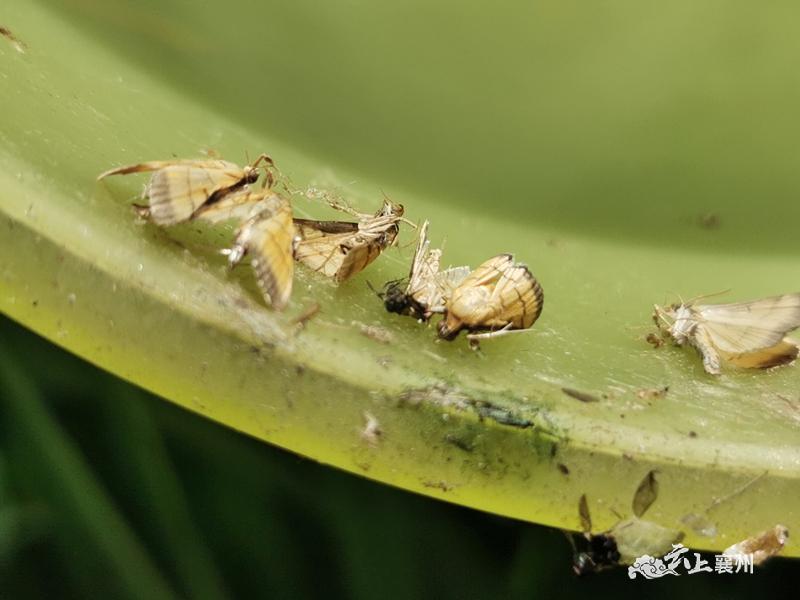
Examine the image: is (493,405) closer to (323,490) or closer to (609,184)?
(323,490)

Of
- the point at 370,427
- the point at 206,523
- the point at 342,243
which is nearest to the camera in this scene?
the point at 370,427

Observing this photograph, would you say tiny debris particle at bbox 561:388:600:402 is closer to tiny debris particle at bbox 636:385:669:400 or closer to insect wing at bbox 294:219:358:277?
tiny debris particle at bbox 636:385:669:400

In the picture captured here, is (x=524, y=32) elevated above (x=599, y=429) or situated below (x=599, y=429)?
above

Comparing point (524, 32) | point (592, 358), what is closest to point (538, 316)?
point (592, 358)

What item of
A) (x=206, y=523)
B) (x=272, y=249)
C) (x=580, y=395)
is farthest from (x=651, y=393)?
(x=206, y=523)

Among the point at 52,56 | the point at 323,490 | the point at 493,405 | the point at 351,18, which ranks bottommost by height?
the point at 323,490

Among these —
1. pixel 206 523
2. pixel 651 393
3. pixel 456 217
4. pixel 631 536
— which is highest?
pixel 456 217

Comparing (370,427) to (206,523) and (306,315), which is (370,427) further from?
(206,523)

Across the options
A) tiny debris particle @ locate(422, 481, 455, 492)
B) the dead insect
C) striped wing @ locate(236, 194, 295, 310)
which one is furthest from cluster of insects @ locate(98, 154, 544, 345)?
the dead insect
